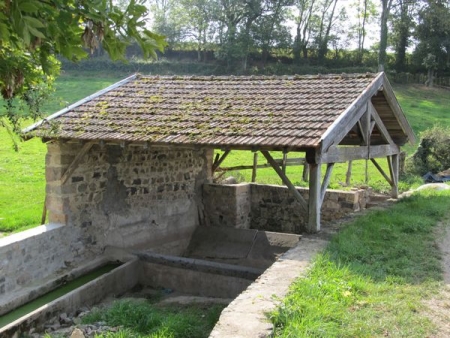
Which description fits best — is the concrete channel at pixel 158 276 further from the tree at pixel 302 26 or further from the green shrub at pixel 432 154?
the tree at pixel 302 26

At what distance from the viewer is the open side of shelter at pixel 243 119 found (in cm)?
665

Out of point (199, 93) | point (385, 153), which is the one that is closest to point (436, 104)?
point (385, 153)

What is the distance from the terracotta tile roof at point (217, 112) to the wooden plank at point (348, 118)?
0.09 metres

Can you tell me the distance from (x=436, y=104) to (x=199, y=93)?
68.1 ft

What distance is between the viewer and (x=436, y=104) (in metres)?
Answer: 25.8

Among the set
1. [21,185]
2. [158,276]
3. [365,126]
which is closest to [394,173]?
[365,126]

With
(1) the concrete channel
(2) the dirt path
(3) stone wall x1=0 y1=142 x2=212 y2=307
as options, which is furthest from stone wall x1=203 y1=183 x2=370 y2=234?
(2) the dirt path

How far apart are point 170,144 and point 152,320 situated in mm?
2564

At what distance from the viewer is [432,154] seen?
16.1 m

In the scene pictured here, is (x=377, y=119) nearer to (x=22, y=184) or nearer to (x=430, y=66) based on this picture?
(x=22, y=184)

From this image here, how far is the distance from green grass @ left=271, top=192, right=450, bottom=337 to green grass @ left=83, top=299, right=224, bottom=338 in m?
1.68

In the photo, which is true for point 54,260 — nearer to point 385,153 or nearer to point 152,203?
point 152,203

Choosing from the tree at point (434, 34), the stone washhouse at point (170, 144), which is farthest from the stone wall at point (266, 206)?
the tree at point (434, 34)

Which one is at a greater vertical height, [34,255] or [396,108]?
[396,108]
